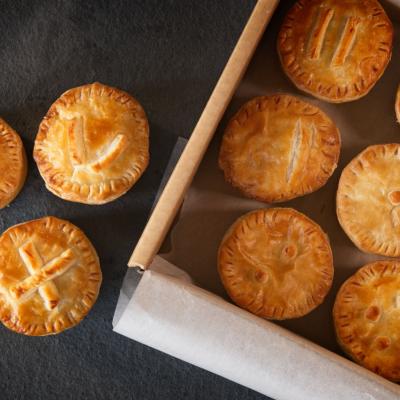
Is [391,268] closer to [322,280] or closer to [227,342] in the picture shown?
[322,280]

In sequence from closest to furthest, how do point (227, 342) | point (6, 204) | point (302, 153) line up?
point (227, 342) < point (302, 153) < point (6, 204)

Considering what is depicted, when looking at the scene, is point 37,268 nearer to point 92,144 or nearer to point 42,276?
point 42,276

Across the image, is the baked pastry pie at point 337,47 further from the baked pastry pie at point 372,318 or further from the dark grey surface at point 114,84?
the baked pastry pie at point 372,318

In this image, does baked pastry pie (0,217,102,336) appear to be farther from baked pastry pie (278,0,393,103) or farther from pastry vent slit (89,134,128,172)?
baked pastry pie (278,0,393,103)

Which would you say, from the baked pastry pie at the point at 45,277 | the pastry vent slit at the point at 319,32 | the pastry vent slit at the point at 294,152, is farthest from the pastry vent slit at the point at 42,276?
the pastry vent slit at the point at 319,32

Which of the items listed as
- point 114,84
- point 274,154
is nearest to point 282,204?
point 274,154

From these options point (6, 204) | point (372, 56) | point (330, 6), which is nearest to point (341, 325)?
point (372, 56)

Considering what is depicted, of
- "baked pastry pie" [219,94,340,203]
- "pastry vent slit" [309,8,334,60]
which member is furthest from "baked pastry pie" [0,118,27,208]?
"pastry vent slit" [309,8,334,60]
